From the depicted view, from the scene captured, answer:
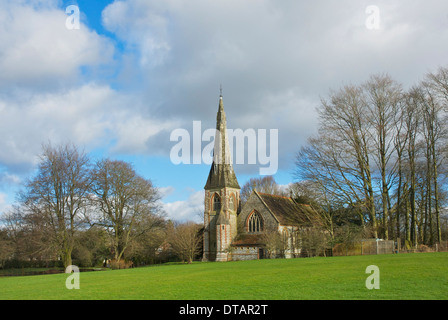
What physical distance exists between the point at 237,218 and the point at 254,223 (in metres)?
2.90

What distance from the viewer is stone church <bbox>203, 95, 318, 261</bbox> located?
5091 cm

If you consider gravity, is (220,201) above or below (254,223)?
above

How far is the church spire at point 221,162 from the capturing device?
189 ft

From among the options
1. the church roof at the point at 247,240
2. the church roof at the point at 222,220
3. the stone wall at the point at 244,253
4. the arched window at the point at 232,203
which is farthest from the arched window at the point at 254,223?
the arched window at the point at 232,203

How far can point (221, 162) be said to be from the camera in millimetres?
59000

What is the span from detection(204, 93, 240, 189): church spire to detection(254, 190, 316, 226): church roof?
4939 millimetres

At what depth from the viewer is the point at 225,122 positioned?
60656 millimetres

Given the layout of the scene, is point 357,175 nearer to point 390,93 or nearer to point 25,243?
point 390,93

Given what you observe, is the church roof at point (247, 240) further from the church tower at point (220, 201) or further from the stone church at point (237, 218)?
the church tower at point (220, 201)

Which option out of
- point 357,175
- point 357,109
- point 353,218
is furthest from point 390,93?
point 353,218

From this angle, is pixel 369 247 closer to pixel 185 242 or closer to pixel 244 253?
pixel 244 253

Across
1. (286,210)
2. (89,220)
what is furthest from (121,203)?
(286,210)

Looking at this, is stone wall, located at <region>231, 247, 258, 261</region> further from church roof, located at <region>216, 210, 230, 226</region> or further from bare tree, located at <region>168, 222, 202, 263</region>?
bare tree, located at <region>168, 222, 202, 263</region>
